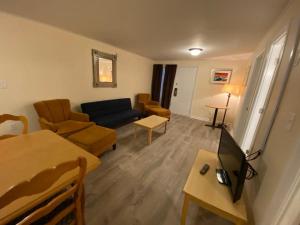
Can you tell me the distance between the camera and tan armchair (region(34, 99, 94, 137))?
2199 millimetres

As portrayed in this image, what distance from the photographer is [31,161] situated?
97cm

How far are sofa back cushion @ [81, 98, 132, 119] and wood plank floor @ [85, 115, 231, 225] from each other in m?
0.88

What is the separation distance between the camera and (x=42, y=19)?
2145mm

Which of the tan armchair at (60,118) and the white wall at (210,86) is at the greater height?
the white wall at (210,86)

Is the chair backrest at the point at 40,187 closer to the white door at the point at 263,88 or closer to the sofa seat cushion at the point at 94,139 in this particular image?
the sofa seat cushion at the point at 94,139

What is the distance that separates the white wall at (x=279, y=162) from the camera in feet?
2.41

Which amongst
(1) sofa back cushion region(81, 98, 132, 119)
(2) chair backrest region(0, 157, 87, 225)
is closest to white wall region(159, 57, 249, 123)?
(1) sofa back cushion region(81, 98, 132, 119)

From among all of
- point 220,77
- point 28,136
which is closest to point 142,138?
point 28,136

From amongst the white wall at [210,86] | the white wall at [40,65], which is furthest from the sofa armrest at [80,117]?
the white wall at [210,86]

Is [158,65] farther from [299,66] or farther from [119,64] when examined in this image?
[299,66]

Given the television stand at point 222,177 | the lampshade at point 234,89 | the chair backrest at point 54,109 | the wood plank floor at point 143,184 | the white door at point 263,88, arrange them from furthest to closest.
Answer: the lampshade at point 234,89 < the chair backrest at point 54,109 < the white door at point 263,88 < the wood plank floor at point 143,184 < the television stand at point 222,177

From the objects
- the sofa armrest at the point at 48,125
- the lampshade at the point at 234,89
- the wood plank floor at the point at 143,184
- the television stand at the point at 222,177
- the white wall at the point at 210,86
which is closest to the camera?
the television stand at the point at 222,177

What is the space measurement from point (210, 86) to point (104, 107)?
3.61 metres

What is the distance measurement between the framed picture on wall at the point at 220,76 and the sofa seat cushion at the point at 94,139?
3903 mm
